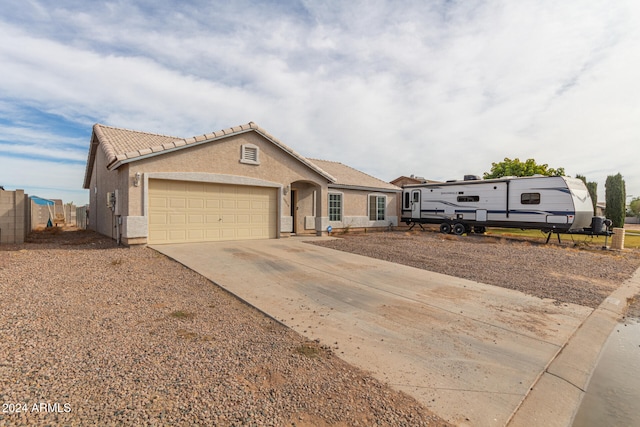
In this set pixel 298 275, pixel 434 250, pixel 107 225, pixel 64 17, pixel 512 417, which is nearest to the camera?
pixel 512 417

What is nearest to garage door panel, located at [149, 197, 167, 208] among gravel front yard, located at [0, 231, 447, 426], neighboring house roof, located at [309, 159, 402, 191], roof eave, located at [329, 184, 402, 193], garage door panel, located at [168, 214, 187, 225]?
garage door panel, located at [168, 214, 187, 225]

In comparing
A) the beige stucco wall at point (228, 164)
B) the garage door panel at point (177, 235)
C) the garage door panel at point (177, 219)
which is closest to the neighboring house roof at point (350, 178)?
the beige stucco wall at point (228, 164)

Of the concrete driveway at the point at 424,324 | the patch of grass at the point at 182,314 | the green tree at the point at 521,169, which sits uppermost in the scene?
the green tree at the point at 521,169

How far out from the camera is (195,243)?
11.7m

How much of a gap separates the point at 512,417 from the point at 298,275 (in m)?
5.17

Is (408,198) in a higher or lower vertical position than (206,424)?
higher

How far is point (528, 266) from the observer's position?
29.9 feet

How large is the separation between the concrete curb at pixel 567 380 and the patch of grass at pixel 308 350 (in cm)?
190

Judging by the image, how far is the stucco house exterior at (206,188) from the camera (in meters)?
10.8

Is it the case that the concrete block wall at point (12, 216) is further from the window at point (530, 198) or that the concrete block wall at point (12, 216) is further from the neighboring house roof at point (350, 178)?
the window at point (530, 198)

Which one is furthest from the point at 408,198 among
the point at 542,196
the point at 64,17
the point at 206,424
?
the point at 206,424

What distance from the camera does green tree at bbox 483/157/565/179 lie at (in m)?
31.4

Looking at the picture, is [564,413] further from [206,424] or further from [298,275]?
[298,275]

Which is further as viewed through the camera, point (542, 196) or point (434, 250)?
point (542, 196)
